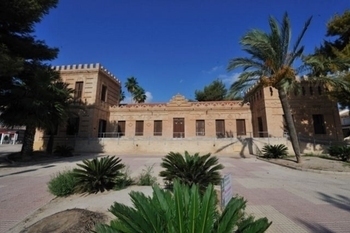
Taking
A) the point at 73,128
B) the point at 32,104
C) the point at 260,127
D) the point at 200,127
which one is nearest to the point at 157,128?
the point at 200,127

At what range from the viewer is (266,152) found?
17688mm

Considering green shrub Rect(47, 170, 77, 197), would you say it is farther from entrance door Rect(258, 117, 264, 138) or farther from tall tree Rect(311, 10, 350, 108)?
entrance door Rect(258, 117, 264, 138)

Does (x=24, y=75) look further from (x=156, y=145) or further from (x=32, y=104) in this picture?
(x=156, y=145)

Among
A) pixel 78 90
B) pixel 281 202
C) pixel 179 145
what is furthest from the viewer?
pixel 78 90

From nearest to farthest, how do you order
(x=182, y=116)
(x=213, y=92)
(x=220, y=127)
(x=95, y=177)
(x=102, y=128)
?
(x=95, y=177) → (x=102, y=128) → (x=220, y=127) → (x=182, y=116) → (x=213, y=92)

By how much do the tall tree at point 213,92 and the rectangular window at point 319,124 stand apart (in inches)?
685

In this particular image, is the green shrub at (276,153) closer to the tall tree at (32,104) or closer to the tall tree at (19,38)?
the tall tree at (32,104)

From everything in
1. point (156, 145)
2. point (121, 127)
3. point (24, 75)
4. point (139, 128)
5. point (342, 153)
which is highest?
point (24, 75)

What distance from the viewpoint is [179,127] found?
27.2 metres

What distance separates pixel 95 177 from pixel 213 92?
34.9 m

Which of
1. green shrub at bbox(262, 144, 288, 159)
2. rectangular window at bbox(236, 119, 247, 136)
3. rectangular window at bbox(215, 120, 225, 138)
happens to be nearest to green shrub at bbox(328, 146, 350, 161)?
green shrub at bbox(262, 144, 288, 159)

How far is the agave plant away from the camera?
6246 mm

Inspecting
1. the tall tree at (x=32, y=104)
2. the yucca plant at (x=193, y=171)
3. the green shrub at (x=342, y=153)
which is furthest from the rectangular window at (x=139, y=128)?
the yucca plant at (x=193, y=171)

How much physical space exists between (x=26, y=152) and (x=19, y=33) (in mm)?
8785
